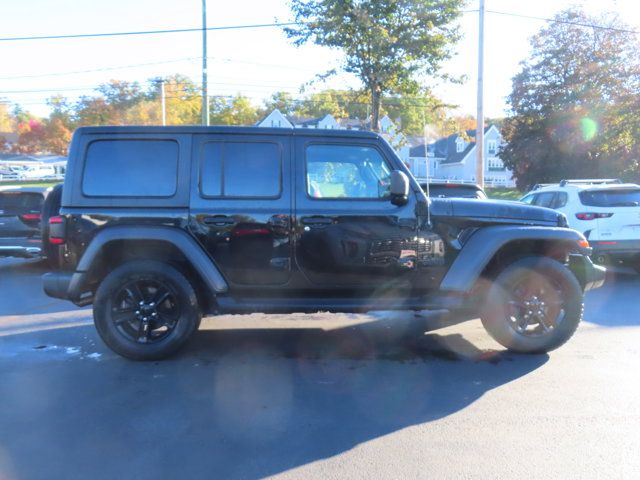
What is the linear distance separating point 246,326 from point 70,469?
3377 millimetres

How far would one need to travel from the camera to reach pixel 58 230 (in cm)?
507

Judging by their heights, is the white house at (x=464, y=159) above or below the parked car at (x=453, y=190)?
above

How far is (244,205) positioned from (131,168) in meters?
1.14

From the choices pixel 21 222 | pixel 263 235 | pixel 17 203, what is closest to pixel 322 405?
pixel 263 235

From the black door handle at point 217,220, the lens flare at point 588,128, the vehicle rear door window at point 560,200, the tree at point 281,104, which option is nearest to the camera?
the black door handle at point 217,220

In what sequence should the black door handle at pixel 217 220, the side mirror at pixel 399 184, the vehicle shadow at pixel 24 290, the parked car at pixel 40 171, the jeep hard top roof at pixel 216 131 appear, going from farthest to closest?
1. the parked car at pixel 40 171
2. the vehicle shadow at pixel 24 290
3. the jeep hard top roof at pixel 216 131
4. the black door handle at pixel 217 220
5. the side mirror at pixel 399 184

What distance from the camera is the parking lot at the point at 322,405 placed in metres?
3.37

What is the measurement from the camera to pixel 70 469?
129 inches

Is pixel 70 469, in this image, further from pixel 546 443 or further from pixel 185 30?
pixel 185 30

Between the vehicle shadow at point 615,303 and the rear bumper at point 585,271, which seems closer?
the rear bumper at point 585,271

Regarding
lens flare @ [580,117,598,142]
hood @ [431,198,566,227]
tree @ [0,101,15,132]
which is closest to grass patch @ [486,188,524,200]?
lens flare @ [580,117,598,142]

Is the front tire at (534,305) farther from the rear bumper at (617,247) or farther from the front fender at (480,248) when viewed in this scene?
the rear bumper at (617,247)

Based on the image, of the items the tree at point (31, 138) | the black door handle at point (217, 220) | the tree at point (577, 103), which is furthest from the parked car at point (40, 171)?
the black door handle at point (217, 220)

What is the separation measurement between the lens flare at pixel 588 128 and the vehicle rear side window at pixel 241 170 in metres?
31.1
